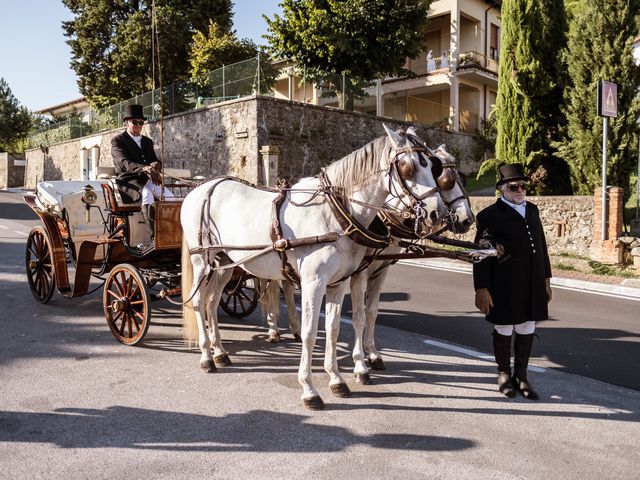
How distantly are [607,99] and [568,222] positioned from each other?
9.45ft

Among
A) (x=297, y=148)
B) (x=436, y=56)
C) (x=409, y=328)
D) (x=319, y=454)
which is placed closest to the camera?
(x=319, y=454)

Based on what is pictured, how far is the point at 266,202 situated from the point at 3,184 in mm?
46384

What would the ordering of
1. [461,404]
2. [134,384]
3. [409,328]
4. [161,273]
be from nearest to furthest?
[461,404]
[134,384]
[161,273]
[409,328]

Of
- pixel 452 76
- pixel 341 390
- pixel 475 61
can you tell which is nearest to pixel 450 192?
pixel 341 390

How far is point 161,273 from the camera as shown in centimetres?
659

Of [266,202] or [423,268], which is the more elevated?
[266,202]

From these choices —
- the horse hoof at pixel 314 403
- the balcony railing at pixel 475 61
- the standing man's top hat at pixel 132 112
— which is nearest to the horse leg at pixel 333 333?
the horse hoof at pixel 314 403

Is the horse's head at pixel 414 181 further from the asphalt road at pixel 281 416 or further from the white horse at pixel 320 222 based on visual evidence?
the asphalt road at pixel 281 416

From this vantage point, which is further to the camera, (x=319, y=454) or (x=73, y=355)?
(x=73, y=355)

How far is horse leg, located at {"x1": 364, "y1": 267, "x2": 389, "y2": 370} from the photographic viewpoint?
5.37 meters

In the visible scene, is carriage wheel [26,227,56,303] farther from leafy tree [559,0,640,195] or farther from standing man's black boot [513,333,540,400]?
leafy tree [559,0,640,195]

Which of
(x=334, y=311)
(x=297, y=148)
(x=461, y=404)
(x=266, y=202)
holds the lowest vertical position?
(x=461, y=404)

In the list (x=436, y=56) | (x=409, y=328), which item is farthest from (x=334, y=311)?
(x=436, y=56)

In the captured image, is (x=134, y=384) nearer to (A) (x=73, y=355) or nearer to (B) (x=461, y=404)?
(A) (x=73, y=355)
